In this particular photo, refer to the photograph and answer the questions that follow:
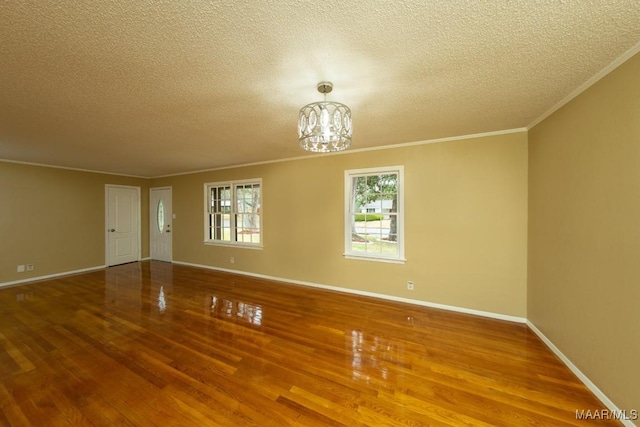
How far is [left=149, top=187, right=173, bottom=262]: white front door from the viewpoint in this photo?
6305 mm

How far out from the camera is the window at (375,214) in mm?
3650

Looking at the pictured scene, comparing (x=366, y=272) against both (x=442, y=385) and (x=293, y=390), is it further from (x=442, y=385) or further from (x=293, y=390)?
(x=293, y=390)

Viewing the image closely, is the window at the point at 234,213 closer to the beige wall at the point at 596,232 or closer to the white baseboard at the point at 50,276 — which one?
the white baseboard at the point at 50,276

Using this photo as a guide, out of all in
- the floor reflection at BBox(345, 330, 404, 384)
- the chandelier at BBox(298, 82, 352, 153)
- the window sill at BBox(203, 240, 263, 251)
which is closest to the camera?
the chandelier at BBox(298, 82, 352, 153)

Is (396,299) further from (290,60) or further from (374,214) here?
(290,60)

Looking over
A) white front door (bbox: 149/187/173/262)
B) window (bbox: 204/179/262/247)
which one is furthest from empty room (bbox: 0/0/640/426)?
white front door (bbox: 149/187/173/262)

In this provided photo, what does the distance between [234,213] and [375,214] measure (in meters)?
3.16

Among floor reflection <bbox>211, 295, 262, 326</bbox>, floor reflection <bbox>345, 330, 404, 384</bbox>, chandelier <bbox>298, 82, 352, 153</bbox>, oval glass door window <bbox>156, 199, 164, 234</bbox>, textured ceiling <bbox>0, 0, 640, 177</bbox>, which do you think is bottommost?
floor reflection <bbox>345, 330, 404, 384</bbox>

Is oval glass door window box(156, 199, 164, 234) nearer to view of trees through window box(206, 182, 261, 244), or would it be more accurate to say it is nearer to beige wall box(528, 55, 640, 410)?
view of trees through window box(206, 182, 261, 244)

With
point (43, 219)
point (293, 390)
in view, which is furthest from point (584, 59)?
point (43, 219)

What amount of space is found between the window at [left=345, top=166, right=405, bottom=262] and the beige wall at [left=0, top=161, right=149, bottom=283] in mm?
5851

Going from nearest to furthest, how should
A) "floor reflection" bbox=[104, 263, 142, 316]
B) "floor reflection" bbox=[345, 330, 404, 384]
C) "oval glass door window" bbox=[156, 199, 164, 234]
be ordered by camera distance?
"floor reflection" bbox=[345, 330, 404, 384] → "floor reflection" bbox=[104, 263, 142, 316] → "oval glass door window" bbox=[156, 199, 164, 234]

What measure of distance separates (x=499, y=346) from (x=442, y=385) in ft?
3.32

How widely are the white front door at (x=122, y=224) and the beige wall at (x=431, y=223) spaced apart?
404 centimetres
